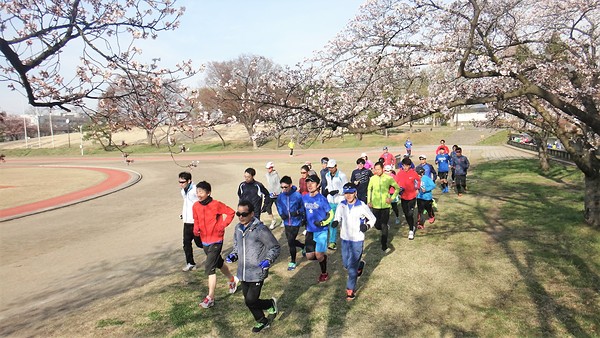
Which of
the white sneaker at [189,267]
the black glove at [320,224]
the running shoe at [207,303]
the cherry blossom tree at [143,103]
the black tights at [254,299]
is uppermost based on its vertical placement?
the cherry blossom tree at [143,103]

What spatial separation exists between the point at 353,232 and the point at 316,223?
85 cm

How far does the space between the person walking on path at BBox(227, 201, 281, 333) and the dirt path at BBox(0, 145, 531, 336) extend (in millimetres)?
2814

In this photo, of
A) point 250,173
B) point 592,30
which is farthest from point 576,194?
point 250,173

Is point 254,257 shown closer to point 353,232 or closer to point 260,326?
point 260,326

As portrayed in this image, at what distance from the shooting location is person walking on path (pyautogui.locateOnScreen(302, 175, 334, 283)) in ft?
22.1

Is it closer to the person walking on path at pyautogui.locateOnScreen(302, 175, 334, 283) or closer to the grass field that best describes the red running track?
the grass field

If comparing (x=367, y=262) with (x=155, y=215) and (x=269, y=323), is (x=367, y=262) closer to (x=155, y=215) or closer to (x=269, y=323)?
(x=269, y=323)

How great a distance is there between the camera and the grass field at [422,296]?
508cm

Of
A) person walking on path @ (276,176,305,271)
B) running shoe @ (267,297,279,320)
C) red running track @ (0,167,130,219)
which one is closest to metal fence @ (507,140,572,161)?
person walking on path @ (276,176,305,271)

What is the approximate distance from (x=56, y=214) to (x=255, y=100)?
35.9 ft

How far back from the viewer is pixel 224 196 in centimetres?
1645

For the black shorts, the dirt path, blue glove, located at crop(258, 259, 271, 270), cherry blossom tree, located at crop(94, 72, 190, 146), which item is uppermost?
cherry blossom tree, located at crop(94, 72, 190, 146)

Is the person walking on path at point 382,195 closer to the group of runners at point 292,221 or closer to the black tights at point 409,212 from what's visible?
the group of runners at point 292,221

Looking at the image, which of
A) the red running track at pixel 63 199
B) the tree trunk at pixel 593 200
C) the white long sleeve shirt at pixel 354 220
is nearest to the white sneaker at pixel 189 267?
the white long sleeve shirt at pixel 354 220
